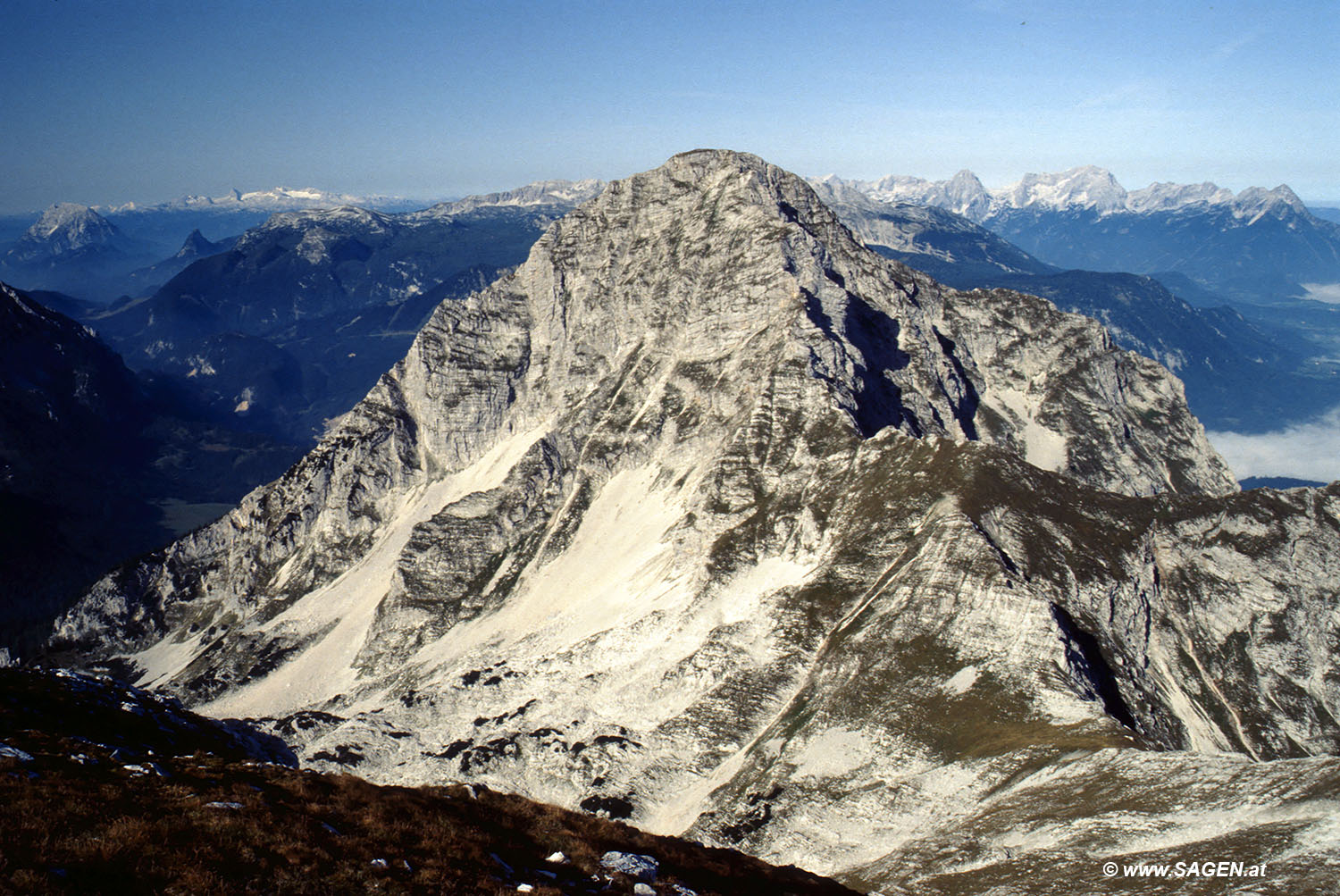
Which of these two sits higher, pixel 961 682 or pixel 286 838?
pixel 286 838

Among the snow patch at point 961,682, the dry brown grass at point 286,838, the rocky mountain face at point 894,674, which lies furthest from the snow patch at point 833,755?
the dry brown grass at point 286,838

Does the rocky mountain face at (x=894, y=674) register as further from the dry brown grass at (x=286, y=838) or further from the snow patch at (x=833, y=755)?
the dry brown grass at (x=286, y=838)

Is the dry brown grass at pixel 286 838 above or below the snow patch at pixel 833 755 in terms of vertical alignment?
above

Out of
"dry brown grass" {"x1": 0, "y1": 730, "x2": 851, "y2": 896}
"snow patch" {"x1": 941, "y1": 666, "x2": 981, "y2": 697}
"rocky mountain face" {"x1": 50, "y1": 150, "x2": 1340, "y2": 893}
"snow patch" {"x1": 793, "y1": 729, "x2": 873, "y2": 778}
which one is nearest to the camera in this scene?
"dry brown grass" {"x1": 0, "y1": 730, "x2": 851, "y2": 896}

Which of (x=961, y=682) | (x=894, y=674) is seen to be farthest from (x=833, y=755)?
(x=961, y=682)

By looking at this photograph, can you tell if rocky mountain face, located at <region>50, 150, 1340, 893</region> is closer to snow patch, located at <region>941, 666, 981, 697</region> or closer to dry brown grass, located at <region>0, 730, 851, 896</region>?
snow patch, located at <region>941, 666, 981, 697</region>

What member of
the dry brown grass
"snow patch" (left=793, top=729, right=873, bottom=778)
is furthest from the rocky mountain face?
the dry brown grass

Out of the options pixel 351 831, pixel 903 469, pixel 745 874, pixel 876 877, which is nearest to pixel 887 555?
pixel 903 469

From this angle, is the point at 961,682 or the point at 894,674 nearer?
the point at 961,682

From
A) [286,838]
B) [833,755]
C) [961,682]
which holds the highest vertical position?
[286,838]

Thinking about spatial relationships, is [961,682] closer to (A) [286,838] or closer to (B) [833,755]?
(B) [833,755]

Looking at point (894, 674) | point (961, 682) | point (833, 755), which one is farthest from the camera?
point (894, 674)
